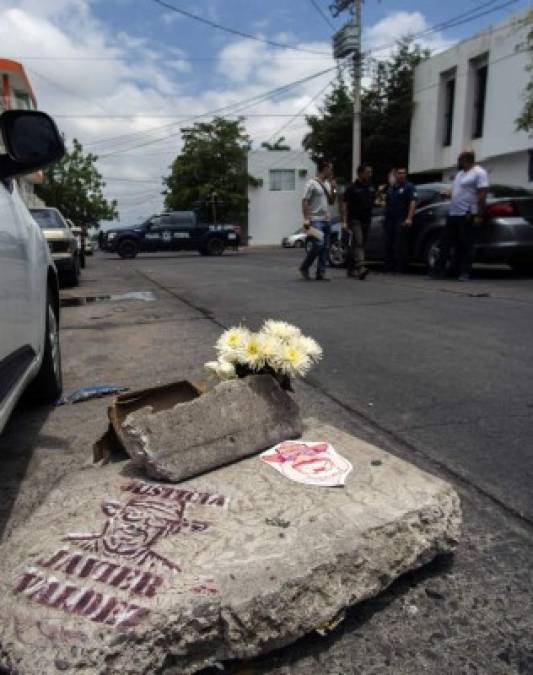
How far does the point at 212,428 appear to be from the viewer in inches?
87.0

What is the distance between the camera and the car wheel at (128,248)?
2430cm

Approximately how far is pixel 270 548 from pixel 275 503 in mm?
251

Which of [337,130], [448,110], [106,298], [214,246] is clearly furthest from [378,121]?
[106,298]

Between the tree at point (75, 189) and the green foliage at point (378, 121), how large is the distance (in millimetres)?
31206

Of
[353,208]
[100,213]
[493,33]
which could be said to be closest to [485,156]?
[493,33]

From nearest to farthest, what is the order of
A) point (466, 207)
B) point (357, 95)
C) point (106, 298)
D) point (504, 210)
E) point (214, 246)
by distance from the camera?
point (466, 207) → point (504, 210) → point (106, 298) → point (357, 95) → point (214, 246)

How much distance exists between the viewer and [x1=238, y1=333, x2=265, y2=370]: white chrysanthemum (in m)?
2.49

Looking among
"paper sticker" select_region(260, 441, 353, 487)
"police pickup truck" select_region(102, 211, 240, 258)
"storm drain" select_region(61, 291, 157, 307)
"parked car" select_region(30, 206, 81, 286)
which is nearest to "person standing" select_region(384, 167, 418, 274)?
"storm drain" select_region(61, 291, 157, 307)

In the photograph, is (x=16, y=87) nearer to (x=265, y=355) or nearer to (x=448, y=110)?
(x=448, y=110)

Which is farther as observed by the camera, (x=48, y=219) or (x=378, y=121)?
(x=378, y=121)

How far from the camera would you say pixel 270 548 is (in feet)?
5.43

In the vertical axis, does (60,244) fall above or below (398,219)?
below

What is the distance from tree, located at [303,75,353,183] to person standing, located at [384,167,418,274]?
23.4 m

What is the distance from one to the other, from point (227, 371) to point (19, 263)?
98 centimetres
